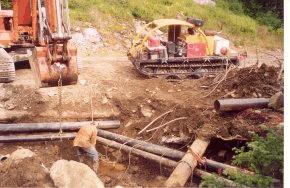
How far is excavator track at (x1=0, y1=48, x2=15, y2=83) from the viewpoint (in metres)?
13.0

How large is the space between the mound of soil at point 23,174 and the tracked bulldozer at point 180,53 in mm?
6981

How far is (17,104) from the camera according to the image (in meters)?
12.9

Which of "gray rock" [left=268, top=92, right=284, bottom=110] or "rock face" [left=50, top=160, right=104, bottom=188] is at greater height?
"gray rock" [left=268, top=92, right=284, bottom=110]

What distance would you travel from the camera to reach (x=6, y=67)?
13.3 meters

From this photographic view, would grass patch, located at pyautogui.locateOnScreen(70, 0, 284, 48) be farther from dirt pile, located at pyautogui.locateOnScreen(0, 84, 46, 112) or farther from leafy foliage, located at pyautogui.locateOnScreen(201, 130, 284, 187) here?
leafy foliage, located at pyautogui.locateOnScreen(201, 130, 284, 187)

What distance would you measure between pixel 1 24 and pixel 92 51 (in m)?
5.95

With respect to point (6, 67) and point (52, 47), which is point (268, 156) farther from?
point (6, 67)

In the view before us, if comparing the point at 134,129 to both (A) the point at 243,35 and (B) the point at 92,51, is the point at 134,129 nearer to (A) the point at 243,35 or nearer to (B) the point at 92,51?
(B) the point at 92,51

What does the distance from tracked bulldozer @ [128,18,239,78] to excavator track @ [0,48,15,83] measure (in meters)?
4.37

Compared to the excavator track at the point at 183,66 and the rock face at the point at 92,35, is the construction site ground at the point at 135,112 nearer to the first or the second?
the excavator track at the point at 183,66

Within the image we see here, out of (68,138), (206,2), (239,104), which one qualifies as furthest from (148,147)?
(206,2)

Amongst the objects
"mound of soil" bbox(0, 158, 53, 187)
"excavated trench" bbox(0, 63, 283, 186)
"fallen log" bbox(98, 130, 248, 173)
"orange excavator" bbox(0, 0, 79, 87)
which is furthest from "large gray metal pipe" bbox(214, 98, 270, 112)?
"mound of soil" bbox(0, 158, 53, 187)

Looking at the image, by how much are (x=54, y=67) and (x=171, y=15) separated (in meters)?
16.0

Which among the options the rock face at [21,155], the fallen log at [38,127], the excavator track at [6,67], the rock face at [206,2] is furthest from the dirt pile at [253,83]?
the rock face at [206,2]
